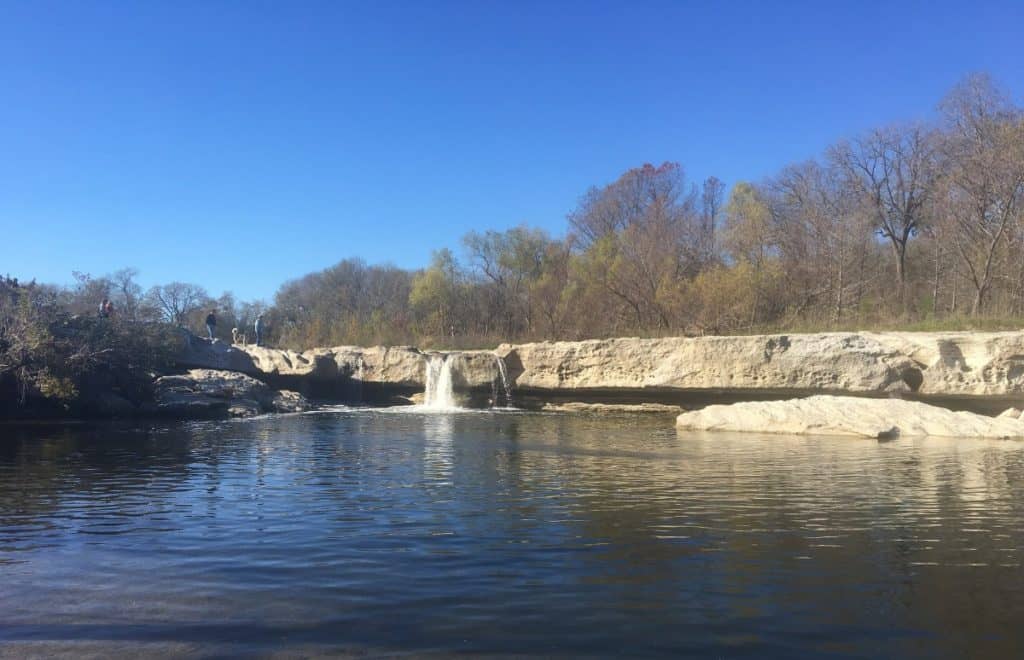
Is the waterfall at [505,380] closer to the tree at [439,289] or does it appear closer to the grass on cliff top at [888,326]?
the grass on cliff top at [888,326]

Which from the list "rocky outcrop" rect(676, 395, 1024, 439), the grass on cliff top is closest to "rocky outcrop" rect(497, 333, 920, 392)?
the grass on cliff top

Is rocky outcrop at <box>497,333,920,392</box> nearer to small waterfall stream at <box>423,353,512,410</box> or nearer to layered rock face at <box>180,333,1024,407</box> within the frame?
layered rock face at <box>180,333,1024,407</box>

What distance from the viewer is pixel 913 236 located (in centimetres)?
3941

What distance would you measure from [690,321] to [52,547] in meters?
25.2

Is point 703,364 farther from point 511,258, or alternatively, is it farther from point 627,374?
point 511,258

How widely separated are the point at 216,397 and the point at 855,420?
1845 cm

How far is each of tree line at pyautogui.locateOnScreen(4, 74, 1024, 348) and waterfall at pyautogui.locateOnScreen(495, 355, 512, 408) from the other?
5852 mm

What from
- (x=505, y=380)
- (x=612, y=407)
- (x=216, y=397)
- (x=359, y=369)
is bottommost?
(x=612, y=407)

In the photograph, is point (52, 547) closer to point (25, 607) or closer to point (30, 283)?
point (25, 607)

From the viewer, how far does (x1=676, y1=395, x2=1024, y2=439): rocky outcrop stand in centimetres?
1609

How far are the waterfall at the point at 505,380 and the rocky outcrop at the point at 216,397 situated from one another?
7.27m

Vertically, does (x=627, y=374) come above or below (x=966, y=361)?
below

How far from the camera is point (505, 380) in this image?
1088 inches

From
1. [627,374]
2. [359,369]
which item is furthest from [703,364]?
[359,369]
